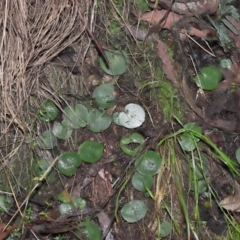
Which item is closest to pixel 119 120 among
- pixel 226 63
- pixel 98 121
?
pixel 98 121

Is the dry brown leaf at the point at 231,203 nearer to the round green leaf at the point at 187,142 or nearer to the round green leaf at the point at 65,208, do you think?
the round green leaf at the point at 187,142

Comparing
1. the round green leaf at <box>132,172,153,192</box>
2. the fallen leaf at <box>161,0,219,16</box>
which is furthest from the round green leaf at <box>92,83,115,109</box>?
the fallen leaf at <box>161,0,219,16</box>

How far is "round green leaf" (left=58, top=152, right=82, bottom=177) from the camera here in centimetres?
173

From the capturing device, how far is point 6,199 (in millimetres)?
1713

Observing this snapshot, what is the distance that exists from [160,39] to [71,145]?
1.67 feet

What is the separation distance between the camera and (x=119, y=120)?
1.79m

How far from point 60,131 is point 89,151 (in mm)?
123

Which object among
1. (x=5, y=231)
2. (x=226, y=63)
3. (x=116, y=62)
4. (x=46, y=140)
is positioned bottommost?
(x=5, y=231)

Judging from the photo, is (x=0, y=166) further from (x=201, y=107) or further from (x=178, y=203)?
(x=201, y=107)

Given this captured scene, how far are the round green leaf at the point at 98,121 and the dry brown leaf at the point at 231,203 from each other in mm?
485

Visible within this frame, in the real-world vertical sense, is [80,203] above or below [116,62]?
below

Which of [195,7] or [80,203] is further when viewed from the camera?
[195,7]

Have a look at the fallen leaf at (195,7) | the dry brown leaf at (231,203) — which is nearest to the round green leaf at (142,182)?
the dry brown leaf at (231,203)

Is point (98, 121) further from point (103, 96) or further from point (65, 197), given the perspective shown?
point (65, 197)
